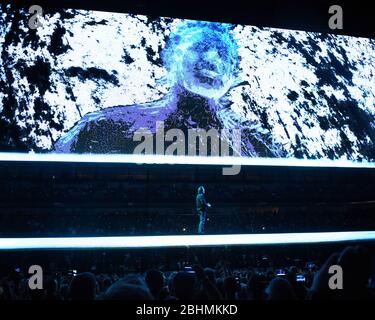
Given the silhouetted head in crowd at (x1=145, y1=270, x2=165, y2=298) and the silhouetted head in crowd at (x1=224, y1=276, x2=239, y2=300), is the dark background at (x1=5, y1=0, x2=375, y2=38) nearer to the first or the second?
the silhouetted head in crowd at (x1=224, y1=276, x2=239, y2=300)

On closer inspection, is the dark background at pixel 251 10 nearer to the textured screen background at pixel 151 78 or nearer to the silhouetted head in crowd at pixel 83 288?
the textured screen background at pixel 151 78

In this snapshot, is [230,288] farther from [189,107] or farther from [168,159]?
[189,107]

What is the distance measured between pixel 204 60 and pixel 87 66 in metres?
2.15

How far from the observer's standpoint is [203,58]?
264 inches

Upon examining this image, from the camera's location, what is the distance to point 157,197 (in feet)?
39.5

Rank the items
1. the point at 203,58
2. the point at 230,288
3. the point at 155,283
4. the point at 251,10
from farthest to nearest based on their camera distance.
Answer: the point at 203,58 → the point at 251,10 → the point at 230,288 → the point at 155,283

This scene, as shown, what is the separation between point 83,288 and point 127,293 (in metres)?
0.64

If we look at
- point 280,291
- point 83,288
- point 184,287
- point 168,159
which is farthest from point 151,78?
point 280,291

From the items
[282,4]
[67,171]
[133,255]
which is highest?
[282,4]

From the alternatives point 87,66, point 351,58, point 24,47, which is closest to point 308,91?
point 351,58

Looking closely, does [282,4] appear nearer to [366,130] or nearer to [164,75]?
[164,75]

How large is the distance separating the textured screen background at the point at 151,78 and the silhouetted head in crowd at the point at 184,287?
449 centimetres

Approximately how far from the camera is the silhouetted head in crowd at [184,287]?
209 centimetres
